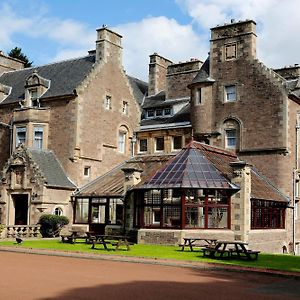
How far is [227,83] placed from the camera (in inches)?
1479

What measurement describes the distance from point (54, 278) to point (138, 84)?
35.4m

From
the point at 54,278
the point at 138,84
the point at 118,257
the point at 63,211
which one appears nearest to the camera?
the point at 54,278

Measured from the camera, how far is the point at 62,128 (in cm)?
3825

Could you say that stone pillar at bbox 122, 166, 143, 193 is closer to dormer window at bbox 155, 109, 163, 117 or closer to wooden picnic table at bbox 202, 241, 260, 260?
wooden picnic table at bbox 202, 241, 260, 260

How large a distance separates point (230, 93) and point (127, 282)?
83.4 ft

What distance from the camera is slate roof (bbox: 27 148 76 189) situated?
117ft

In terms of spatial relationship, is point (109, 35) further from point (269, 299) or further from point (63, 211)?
point (269, 299)

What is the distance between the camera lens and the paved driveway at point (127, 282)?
12211 millimetres

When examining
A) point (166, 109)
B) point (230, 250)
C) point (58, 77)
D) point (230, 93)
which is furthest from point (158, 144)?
point (230, 250)

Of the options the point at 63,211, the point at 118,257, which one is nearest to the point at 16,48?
the point at 63,211

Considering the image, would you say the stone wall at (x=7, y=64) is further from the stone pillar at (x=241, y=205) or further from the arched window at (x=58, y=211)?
the stone pillar at (x=241, y=205)

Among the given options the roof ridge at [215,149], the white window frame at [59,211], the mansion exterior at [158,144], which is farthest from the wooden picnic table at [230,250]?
the white window frame at [59,211]

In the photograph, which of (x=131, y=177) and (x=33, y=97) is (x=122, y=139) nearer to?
(x=33, y=97)

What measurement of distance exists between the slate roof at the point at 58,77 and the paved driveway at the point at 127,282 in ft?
71.3
